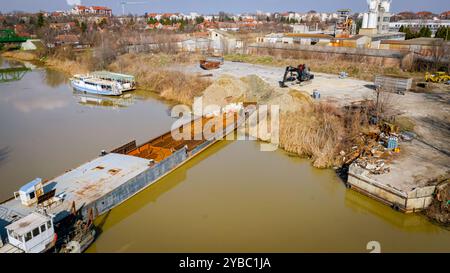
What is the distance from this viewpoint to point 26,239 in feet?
28.2

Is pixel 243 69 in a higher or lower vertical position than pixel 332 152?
higher

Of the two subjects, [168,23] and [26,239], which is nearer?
[26,239]

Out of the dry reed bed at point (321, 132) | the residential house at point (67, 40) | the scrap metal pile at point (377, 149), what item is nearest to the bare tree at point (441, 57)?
the dry reed bed at point (321, 132)

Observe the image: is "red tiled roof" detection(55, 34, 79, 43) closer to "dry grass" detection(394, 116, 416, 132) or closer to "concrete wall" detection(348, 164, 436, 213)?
"dry grass" detection(394, 116, 416, 132)

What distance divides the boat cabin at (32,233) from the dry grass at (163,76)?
18.9 metres

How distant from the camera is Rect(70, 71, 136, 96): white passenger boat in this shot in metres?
30.3

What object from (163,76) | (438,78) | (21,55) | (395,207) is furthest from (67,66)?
(395,207)

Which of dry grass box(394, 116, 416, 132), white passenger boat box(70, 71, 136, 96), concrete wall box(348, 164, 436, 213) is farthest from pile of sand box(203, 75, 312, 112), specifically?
concrete wall box(348, 164, 436, 213)

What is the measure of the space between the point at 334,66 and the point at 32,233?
34.6m

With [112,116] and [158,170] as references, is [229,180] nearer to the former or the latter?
[158,170]

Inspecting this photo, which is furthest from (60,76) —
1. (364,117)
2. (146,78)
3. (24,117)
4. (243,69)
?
(364,117)

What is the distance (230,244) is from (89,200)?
5102 mm

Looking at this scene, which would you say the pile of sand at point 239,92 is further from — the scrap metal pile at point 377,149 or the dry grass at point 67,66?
the dry grass at point 67,66

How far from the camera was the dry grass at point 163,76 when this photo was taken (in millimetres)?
28516
